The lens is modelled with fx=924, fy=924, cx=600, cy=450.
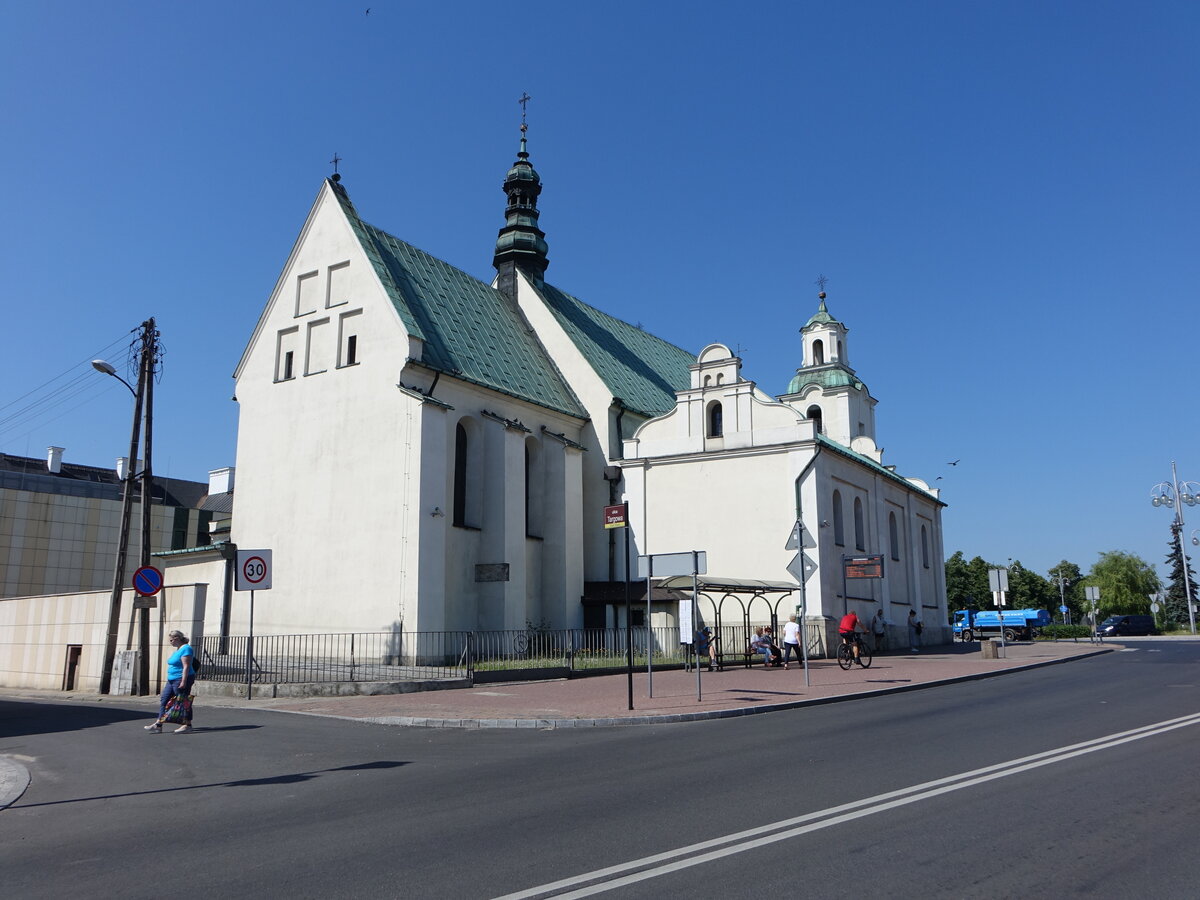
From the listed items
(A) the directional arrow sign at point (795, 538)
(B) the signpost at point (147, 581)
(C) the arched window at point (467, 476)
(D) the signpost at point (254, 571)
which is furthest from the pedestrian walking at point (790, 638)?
(B) the signpost at point (147, 581)

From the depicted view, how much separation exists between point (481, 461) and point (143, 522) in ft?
35.7

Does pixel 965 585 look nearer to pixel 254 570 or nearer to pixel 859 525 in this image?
pixel 859 525

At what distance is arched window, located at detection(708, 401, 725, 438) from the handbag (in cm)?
2375

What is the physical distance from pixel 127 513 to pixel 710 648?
16.7m

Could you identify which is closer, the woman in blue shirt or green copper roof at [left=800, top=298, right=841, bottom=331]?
the woman in blue shirt

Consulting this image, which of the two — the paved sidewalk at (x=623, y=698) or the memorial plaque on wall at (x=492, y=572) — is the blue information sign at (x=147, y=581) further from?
the memorial plaque on wall at (x=492, y=572)

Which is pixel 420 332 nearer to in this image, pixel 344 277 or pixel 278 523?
pixel 344 277

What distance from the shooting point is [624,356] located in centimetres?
4369

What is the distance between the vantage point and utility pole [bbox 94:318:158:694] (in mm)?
23703

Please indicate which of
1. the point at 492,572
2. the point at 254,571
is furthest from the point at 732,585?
the point at 254,571

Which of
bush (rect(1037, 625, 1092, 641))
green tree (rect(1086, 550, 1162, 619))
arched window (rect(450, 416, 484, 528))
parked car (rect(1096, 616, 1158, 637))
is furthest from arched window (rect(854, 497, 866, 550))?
green tree (rect(1086, 550, 1162, 619))

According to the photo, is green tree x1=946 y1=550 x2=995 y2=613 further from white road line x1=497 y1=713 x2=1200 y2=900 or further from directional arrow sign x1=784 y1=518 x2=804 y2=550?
white road line x1=497 y1=713 x2=1200 y2=900

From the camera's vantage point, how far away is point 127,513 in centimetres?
2508

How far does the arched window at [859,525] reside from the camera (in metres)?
38.0
